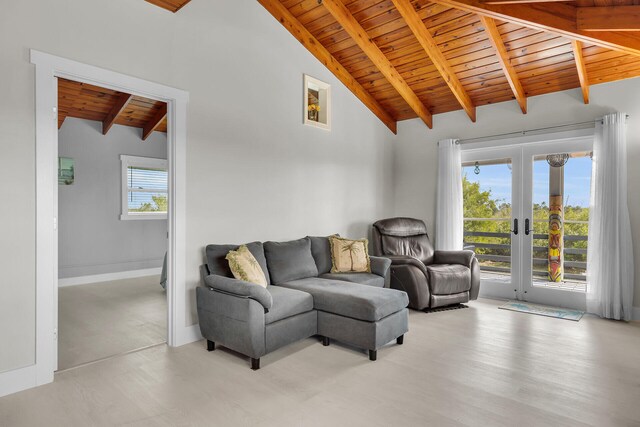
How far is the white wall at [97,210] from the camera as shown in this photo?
18.6ft

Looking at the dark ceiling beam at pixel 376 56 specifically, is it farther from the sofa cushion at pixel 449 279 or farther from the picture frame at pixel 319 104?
the sofa cushion at pixel 449 279

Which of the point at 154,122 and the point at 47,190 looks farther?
the point at 154,122

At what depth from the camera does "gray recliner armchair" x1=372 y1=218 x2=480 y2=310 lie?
4.35 m

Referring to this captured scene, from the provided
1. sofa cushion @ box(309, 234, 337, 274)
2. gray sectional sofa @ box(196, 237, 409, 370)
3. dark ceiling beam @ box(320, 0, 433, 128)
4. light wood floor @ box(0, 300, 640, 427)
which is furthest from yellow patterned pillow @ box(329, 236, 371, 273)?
dark ceiling beam @ box(320, 0, 433, 128)

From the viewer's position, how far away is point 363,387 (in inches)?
97.9

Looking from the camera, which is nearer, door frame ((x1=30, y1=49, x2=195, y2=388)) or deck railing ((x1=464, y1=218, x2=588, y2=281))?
door frame ((x1=30, y1=49, x2=195, y2=388))

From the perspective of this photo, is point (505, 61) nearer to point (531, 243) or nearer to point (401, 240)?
point (531, 243)

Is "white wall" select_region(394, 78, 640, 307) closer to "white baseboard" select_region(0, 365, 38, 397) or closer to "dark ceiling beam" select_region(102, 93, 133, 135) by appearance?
"dark ceiling beam" select_region(102, 93, 133, 135)

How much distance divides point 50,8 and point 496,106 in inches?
191

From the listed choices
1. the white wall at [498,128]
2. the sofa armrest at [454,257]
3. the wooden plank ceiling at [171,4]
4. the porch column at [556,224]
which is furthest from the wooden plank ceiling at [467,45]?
the sofa armrest at [454,257]

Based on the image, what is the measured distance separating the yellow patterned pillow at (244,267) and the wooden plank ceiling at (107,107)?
10.6 feet

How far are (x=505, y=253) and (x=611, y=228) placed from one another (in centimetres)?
123

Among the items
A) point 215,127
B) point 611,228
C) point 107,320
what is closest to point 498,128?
point 611,228

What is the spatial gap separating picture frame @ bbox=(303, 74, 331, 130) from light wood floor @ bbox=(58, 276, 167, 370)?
9.52 feet
